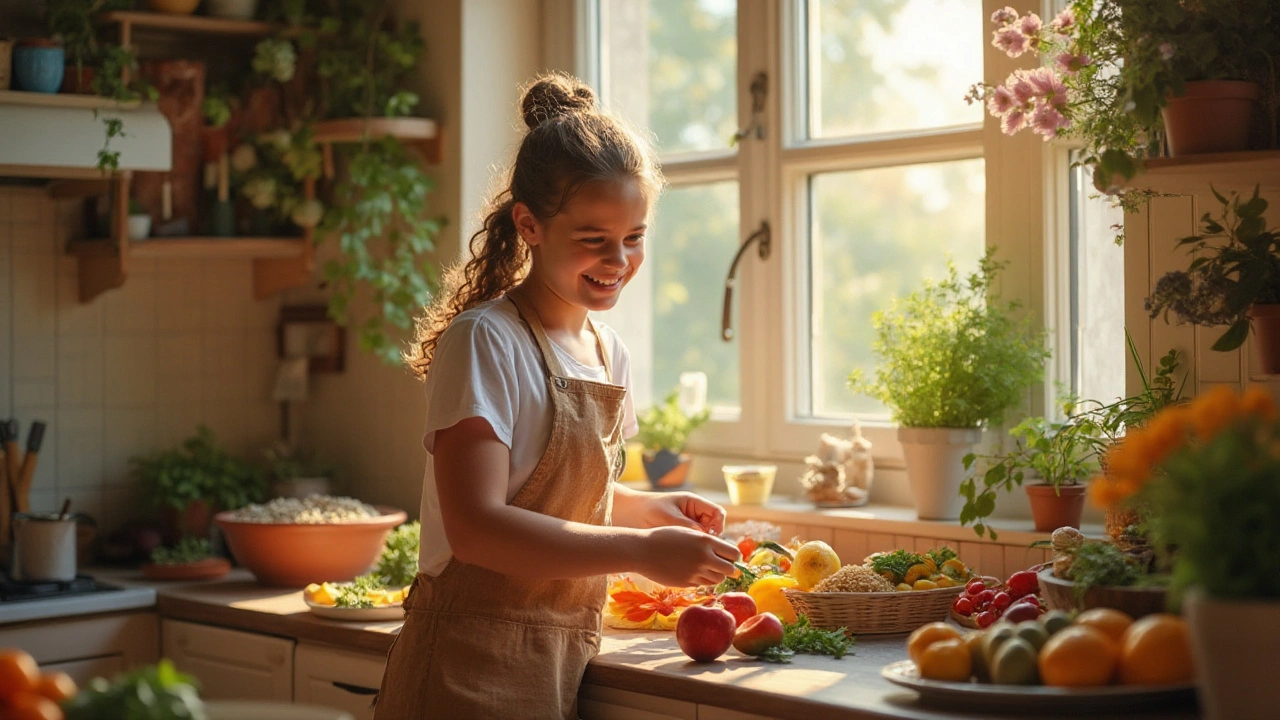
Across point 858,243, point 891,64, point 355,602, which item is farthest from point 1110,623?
point 858,243

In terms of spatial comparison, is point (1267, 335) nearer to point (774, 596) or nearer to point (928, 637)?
point (928, 637)

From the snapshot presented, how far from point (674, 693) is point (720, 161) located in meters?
1.49

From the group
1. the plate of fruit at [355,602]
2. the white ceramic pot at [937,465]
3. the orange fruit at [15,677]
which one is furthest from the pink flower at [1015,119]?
the orange fruit at [15,677]

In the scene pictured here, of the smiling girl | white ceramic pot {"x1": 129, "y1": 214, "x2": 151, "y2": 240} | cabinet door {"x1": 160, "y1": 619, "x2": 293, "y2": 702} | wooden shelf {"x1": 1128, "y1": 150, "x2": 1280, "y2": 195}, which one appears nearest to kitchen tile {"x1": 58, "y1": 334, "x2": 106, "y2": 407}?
white ceramic pot {"x1": 129, "y1": 214, "x2": 151, "y2": 240}

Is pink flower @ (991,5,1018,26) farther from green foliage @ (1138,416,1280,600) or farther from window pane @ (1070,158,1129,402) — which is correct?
green foliage @ (1138,416,1280,600)

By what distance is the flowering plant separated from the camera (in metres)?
1.15

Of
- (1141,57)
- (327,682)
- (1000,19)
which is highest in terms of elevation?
(1000,19)

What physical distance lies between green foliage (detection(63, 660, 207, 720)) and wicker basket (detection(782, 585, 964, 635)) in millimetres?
1212

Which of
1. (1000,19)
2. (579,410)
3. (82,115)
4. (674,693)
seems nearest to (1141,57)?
(1000,19)

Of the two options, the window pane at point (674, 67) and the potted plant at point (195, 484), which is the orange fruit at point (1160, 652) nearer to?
the window pane at point (674, 67)

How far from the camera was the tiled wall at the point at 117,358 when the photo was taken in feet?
10.7

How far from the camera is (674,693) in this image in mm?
1974

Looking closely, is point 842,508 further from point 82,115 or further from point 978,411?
point 82,115

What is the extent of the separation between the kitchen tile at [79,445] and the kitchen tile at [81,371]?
25 millimetres
